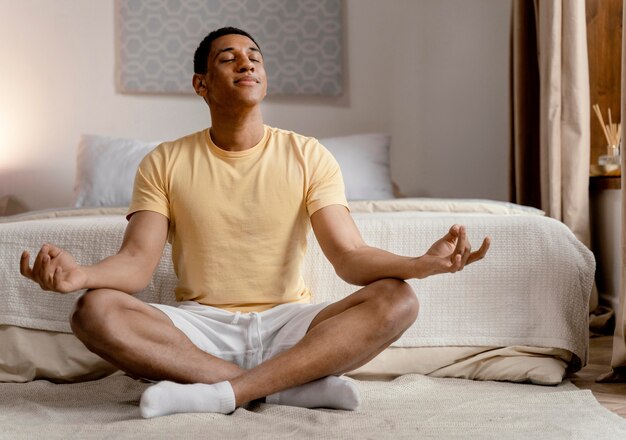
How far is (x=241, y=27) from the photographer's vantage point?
13.3 ft

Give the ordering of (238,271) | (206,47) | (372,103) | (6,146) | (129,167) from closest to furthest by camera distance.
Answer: (238,271), (206,47), (129,167), (6,146), (372,103)

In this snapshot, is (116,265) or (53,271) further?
(116,265)

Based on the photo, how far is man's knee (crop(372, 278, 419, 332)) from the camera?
1714mm

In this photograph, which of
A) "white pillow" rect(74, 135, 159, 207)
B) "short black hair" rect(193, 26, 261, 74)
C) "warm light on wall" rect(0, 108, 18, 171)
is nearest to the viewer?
"short black hair" rect(193, 26, 261, 74)

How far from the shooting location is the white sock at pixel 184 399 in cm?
159

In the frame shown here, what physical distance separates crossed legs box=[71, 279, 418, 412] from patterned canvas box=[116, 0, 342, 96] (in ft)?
8.18

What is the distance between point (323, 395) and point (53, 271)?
60 centimetres

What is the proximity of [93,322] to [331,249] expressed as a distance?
545 mm

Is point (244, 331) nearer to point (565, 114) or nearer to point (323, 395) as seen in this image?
point (323, 395)

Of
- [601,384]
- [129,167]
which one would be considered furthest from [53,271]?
[129,167]

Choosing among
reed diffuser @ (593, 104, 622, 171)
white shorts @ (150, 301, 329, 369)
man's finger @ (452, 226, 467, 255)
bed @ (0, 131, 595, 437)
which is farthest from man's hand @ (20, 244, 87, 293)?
reed diffuser @ (593, 104, 622, 171)

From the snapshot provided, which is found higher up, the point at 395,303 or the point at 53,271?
the point at 53,271

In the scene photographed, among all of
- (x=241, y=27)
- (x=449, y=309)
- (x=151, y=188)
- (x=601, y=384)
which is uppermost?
(x=241, y=27)

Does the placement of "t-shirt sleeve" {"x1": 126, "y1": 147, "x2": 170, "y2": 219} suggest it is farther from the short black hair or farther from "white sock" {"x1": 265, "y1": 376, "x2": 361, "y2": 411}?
"white sock" {"x1": 265, "y1": 376, "x2": 361, "y2": 411}
